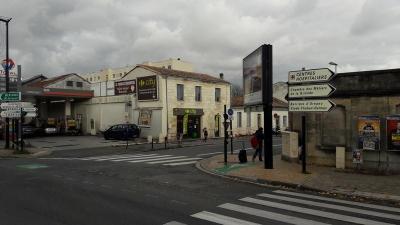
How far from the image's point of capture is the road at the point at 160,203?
8.52 metres

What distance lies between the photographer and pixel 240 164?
61.6ft

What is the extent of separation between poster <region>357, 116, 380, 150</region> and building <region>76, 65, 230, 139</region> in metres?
24.9

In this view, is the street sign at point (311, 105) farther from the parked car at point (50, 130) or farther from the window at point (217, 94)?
the parked car at point (50, 130)

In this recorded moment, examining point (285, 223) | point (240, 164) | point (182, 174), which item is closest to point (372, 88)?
point (240, 164)

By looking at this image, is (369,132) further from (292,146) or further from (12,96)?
(12,96)

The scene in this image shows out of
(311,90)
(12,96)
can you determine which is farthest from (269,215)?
(12,96)

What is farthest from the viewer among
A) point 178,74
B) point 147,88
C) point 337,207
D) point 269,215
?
point 178,74

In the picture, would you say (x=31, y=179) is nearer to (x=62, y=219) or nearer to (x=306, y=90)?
(x=62, y=219)

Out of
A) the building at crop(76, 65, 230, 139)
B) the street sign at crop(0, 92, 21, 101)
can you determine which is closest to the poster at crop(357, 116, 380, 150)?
the street sign at crop(0, 92, 21, 101)

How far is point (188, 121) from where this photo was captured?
42.2 meters

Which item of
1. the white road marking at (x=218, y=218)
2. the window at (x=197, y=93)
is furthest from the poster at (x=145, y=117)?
the white road marking at (x=218, y=218)

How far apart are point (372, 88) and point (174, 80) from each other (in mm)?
26554

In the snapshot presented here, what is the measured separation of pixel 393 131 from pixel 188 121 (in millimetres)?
28266

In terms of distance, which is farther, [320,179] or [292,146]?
[292,146]
